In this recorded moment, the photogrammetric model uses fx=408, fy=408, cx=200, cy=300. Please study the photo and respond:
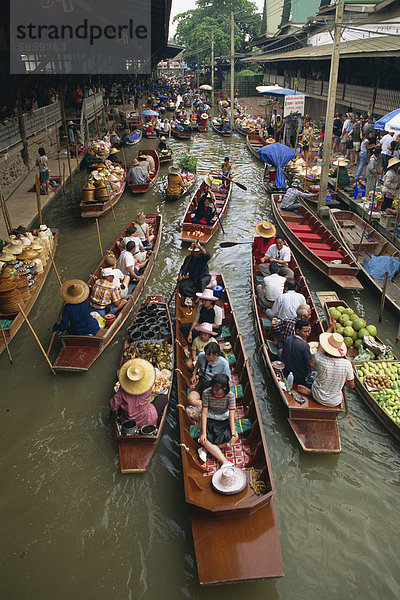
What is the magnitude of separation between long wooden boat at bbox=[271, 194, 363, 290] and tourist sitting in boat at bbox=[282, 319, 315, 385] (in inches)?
141

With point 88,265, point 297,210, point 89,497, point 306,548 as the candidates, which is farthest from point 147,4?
point 306,548

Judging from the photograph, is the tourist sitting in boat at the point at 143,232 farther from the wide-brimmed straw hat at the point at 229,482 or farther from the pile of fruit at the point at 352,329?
the wide-brimmed straw hat at the point at 229,482

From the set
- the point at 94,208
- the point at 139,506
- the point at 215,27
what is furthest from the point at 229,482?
the point at 215,27

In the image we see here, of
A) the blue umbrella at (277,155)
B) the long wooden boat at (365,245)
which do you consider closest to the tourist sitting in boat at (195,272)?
the long wooden boat at (365,245)

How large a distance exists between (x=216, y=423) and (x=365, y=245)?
24.9 ft

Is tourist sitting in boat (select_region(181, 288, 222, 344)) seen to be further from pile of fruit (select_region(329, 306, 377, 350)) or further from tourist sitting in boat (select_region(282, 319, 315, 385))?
pile of fruit (select_region(329, 306, 377, 350))

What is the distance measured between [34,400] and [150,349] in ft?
7.15

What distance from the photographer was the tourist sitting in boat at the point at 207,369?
5.52 meters

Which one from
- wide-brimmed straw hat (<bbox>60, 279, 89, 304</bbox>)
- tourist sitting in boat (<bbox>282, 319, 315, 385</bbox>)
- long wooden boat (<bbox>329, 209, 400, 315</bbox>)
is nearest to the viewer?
tourist sitting in boat (<bbox>282, 319, 315, 385</bbox>)

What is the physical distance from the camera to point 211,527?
4.47m

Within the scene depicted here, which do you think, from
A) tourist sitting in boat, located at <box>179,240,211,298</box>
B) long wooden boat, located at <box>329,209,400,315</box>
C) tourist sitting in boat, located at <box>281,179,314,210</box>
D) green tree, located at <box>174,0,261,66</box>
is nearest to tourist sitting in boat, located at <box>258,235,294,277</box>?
tourist sitting in boat, located at <box>179,240,211,298</box>

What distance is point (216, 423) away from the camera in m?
5.41

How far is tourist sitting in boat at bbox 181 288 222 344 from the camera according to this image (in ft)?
22.6

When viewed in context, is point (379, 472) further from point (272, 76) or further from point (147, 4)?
Answer: point (272, 76)
